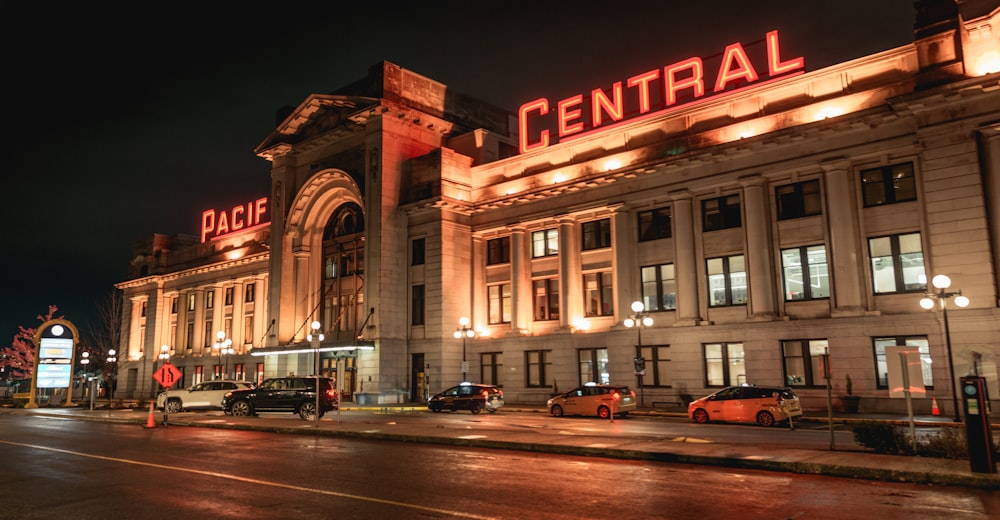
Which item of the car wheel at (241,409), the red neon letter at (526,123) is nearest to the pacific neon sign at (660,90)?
the red neon letter at (526,123)

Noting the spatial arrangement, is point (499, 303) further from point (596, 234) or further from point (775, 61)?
point (775, 61)

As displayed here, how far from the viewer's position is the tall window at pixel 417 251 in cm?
4738

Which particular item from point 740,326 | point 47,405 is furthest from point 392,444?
point 47,405

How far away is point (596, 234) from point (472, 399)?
12.7 m

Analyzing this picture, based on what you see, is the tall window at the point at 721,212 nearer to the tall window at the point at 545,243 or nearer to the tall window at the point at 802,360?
the tall window at the point at 802,360

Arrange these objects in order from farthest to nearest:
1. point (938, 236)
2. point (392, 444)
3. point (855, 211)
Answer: point (855, 211) → point (938, 236) → point (392, 444)

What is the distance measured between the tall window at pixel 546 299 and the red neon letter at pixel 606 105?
33.3 ft

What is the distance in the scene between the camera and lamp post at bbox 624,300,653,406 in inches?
1308

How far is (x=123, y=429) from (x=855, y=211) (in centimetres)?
3225

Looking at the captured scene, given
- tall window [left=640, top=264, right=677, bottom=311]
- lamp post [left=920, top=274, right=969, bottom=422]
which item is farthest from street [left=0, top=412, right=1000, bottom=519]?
tall window [left=640, top=264, right=677, bottom=311]

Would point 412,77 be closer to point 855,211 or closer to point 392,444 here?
point 855,211

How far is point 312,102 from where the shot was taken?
51.6 metres

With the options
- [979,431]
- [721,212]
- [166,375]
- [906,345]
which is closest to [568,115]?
[721,212]

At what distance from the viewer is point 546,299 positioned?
1676 inches
